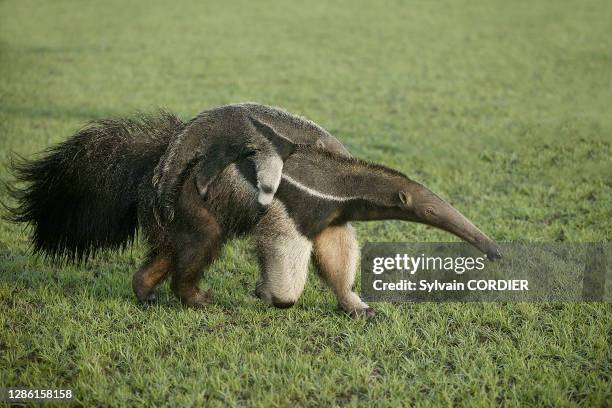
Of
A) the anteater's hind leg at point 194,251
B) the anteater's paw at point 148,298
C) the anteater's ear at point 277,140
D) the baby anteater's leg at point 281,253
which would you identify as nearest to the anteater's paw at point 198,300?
the anteater's hind leg at point 194,251

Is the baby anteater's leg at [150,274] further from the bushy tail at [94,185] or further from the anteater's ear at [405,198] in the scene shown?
the anteater's ear at [405,198]

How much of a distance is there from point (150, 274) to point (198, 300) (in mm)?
357

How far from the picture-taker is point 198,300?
436cm

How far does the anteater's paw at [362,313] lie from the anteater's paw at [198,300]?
0.95 m

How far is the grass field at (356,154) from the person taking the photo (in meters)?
3.55

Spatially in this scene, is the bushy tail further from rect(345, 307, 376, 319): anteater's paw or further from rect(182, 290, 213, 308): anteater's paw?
rect(345, 307, 376, 319): anteater's paw

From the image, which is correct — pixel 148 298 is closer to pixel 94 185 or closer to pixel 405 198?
pixel 94 185

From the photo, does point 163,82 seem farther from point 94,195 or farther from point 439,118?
point 94,195

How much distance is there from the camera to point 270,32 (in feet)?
59.0

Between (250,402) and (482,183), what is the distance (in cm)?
490

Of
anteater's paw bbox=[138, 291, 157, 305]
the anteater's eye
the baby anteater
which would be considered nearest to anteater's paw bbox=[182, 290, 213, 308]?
the baby anteater

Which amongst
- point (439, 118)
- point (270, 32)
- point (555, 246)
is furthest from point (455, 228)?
point (270, 32)

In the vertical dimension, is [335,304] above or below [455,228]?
below

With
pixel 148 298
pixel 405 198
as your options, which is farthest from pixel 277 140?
pixel 148 298
